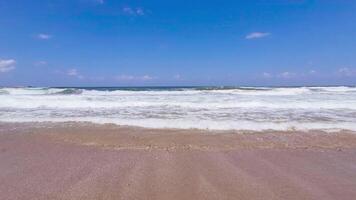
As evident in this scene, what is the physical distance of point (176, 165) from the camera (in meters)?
4.46

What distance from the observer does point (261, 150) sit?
537 centimetres

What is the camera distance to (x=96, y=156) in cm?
497

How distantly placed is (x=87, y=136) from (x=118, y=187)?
131 inches

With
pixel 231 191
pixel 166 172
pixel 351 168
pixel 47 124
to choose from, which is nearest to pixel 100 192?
pixel 166 172

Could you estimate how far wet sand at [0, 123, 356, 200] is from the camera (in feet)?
11.3

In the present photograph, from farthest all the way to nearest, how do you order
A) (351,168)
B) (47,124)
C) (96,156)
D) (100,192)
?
(47,124) → (96,156) → (351,168) → (100,192)

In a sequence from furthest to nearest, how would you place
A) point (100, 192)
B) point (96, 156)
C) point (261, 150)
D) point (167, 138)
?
point (167, 138), point (261, 150), point (96, 156), point (100, 192)

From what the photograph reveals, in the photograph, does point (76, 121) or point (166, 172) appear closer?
point (166, 172)

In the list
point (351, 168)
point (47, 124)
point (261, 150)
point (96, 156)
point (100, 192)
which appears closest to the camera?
point (100, 192)

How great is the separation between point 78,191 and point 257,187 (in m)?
2.04

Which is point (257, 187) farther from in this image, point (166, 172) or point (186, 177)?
point (166, 172)

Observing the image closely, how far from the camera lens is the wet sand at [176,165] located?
11.3 ft

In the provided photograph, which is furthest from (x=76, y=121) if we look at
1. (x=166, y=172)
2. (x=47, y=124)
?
(x=166, y=172)

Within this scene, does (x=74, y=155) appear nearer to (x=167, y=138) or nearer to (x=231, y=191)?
(x=167, y=138)
